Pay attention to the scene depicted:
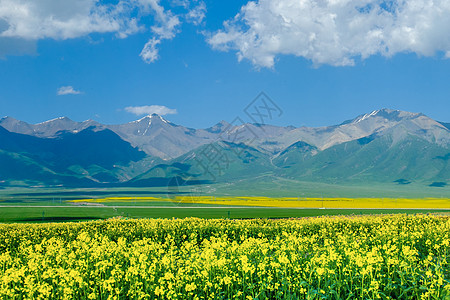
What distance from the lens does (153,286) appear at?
26.6 feet

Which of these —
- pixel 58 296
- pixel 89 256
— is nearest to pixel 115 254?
pixel 89 256

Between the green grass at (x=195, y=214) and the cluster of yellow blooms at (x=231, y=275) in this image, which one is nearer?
the cluster of yellow blooms at (x=231, y=275)

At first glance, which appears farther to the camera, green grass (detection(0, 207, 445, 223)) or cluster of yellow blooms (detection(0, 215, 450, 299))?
green grass (detection(0, 207, 445, 223))

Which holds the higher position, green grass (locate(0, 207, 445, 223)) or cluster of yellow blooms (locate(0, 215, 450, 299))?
cluster of yellow blooms (locate(0, 215, 450, 299))

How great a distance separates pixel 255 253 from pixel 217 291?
285 centimetres

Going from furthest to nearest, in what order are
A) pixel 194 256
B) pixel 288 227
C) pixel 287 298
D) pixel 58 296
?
1. pixel 288 227
2. pixel 194 256
3. pixel 58 296
4. pixel 287 298

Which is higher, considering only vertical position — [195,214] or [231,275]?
[231,275]

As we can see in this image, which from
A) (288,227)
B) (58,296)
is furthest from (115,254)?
(288,227)

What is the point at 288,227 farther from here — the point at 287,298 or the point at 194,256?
the point at 287,298

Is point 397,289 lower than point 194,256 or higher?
lower

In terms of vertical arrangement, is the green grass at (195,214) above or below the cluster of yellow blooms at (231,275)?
below

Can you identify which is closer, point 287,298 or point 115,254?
point 287,298

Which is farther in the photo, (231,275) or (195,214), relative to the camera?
(195,214)

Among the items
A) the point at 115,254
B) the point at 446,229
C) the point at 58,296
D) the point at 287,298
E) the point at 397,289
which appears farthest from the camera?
the point at 446,229
